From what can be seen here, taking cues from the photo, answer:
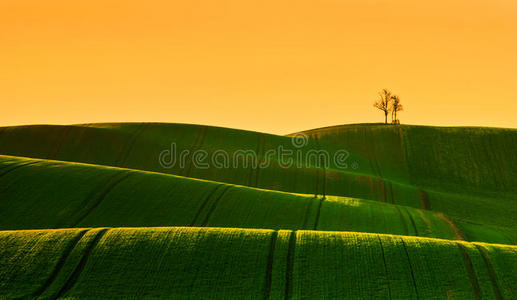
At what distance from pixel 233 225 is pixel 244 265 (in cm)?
618

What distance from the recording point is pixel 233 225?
52.5 ft

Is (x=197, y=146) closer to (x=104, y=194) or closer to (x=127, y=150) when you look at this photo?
(x=127, y=150)

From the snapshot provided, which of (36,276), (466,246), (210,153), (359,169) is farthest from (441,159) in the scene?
(36,276)

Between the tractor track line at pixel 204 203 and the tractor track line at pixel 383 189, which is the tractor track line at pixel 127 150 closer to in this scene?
the tractor track line at pixel 204 203

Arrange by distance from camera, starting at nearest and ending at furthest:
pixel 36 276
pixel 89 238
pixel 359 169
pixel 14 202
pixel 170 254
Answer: pixel 36 276, pixel 170 254, pixel 89 238, pixel 14 202, pixel 359 169

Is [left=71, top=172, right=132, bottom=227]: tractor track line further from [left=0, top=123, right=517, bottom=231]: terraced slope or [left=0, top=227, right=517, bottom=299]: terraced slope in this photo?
[left=0, top=123, right=517, bottom=231]: terraced slope

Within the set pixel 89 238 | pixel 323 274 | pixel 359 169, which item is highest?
pixel 359 169

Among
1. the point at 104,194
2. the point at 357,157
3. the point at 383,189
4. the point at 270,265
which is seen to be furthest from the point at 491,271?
the point at 357,157

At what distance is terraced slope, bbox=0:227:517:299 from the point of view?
9.00 metres

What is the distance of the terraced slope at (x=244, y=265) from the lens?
9.00 m

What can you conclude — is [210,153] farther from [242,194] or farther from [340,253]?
[340,253]

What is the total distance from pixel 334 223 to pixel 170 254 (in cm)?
857

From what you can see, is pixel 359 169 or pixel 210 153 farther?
pixel 359 169

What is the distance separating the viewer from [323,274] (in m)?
9.56
